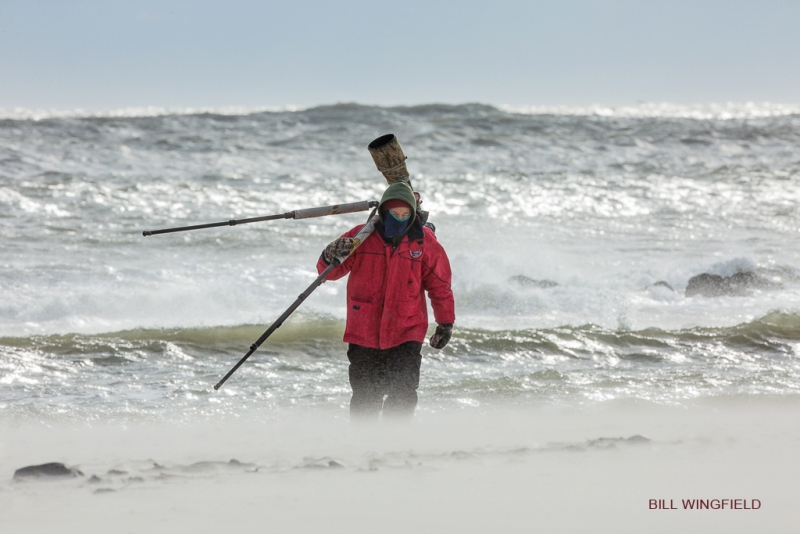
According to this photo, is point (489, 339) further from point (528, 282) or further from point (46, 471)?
point (46, 471)

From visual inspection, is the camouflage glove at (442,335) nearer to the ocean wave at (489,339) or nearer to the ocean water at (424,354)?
the ocean water at (424,354)

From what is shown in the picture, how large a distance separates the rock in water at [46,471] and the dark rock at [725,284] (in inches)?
303

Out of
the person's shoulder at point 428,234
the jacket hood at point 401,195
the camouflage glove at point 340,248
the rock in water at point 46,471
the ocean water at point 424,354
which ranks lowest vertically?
the rock in water at point 46,471

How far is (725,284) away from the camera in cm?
966

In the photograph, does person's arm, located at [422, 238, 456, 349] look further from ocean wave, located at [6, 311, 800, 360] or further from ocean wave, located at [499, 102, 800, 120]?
ocean wave, located at [499, 102, 800, 120]

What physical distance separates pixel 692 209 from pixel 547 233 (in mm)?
3941

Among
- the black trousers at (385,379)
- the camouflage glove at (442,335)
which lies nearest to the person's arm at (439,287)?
the camouflage glove at (442,335)

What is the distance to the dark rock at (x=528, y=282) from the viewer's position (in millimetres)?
9455

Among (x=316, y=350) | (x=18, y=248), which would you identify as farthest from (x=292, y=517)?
(x=18, y=248)

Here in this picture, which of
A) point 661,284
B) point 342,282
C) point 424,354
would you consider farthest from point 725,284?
Result: point 424,354

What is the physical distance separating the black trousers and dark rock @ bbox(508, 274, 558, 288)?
560 centimetres

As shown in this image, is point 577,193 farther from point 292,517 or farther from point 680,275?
point 292,517

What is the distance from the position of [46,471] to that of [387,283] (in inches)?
69.3

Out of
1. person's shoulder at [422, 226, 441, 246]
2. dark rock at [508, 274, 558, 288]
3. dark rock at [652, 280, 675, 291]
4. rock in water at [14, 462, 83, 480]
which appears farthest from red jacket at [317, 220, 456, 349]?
dark rock at [652, 280, 675, 291]
